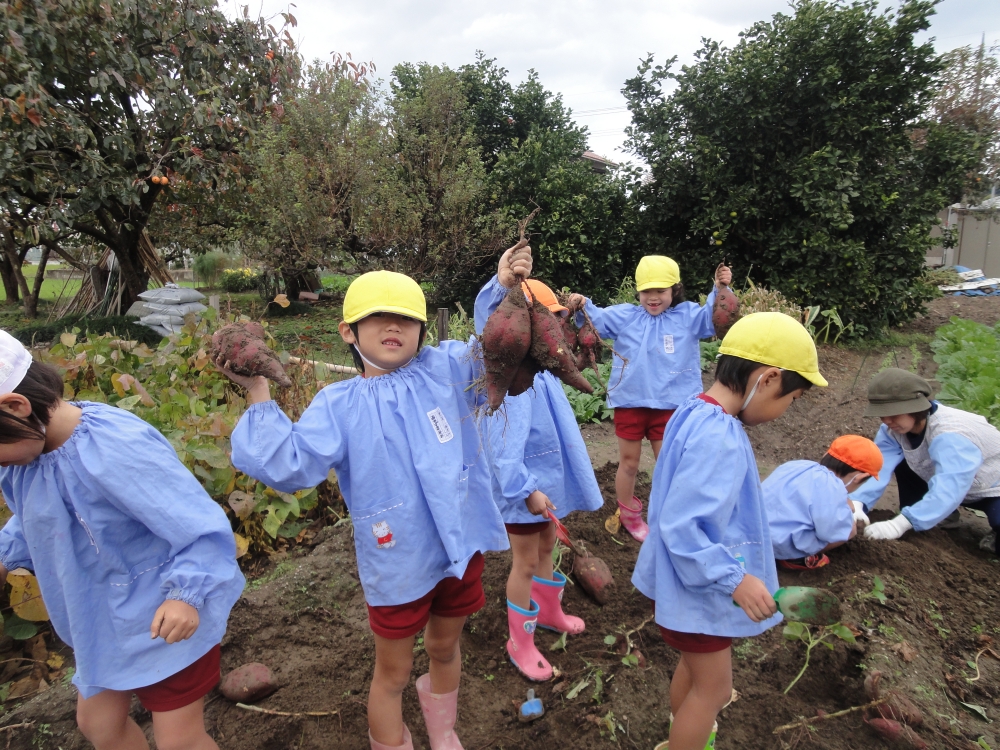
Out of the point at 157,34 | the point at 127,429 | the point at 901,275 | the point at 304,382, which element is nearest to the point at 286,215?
the point at 157,34

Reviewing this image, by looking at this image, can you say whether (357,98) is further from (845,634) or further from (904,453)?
(845,634)

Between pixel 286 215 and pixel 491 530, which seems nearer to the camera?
pixel 491 530

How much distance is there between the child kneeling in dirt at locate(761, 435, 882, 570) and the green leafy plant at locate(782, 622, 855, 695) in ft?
1.72

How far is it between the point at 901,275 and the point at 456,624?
9.40 metres

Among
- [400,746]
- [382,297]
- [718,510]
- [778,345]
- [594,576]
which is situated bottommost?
[594,576]

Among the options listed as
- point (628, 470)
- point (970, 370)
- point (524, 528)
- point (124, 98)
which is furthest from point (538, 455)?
point (124, 98)

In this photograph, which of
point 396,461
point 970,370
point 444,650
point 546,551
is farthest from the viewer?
point 970,370

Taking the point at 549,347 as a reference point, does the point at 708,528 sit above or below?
below

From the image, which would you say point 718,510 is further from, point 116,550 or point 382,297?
point 116,550

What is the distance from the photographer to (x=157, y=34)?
24.2 ft

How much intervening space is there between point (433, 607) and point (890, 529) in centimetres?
286

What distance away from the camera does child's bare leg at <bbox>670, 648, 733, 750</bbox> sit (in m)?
1.84

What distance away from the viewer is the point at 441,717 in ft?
6.78

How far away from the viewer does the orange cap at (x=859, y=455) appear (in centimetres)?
317
